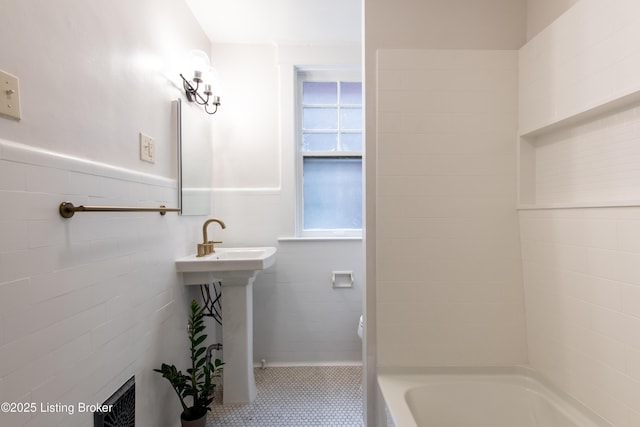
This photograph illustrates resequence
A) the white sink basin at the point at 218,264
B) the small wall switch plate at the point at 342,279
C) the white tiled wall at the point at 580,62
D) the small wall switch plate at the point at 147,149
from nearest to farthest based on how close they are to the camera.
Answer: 1. the white tiled wall at the point at 580,62
2. the small wall switch plate at the point at 147,149
3. the white sink basin at the point at 218,264
4. the small wall switch plate at the point at 342,279

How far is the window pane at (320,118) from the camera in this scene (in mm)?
2398

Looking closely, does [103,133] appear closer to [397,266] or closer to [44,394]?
[44,394]

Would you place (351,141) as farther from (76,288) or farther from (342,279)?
(76,288)

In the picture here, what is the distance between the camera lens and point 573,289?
110cm

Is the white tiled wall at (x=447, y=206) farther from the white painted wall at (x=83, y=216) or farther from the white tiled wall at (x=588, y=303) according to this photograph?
the white painted wall at (x=83, y=216)

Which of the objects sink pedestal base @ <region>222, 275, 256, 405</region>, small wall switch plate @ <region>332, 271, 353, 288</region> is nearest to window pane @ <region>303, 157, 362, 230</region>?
small wall switch plate @ <region>332, 271, 353, 288</region>

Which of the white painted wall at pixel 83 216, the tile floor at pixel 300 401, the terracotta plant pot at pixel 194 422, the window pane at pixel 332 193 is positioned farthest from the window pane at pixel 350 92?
the terracotta plant pot at pixel 194 422

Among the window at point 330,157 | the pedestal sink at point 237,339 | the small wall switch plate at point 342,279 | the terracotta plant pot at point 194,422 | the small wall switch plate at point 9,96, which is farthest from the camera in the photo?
the window at point 330,157

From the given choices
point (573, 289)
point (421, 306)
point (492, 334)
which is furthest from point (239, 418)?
point (573, 289)

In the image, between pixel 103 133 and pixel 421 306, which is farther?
pixel 421 306

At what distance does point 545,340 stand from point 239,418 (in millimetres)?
1650

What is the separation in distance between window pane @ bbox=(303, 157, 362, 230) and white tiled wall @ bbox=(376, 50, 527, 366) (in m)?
1.02

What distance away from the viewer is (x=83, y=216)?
953 millimetres

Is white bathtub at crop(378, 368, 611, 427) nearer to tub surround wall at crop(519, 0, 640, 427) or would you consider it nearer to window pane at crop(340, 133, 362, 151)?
tub surround wall at crop(519, 0, 640, 427)
